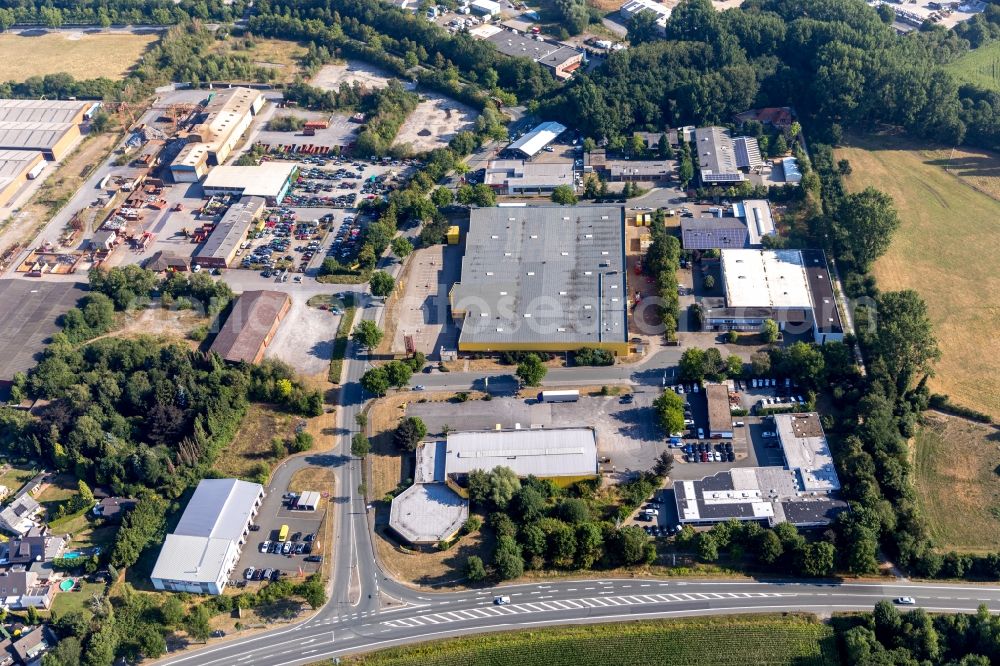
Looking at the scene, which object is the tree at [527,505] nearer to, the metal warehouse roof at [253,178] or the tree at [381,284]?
the tree at [381,284]

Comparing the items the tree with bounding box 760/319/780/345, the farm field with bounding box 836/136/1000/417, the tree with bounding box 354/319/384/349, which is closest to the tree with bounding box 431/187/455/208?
the tree with bounding box 354/319/384/349

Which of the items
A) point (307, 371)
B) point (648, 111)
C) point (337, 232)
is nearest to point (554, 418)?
point (307, 371)

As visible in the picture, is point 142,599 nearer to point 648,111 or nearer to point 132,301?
point 132,301

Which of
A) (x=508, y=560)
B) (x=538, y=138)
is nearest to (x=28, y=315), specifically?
(x=508, y=560)

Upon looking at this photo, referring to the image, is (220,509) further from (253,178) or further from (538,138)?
(538,138)

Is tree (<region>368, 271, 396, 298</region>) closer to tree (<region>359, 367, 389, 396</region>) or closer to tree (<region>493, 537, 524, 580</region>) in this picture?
tree (<region>359, 367, 389, 396</region>)

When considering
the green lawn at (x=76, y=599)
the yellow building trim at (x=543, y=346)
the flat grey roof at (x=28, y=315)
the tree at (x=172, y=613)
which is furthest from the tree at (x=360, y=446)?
the flat grey roof at (x=28, y=315)

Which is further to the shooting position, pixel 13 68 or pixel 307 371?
pixel 13 68
